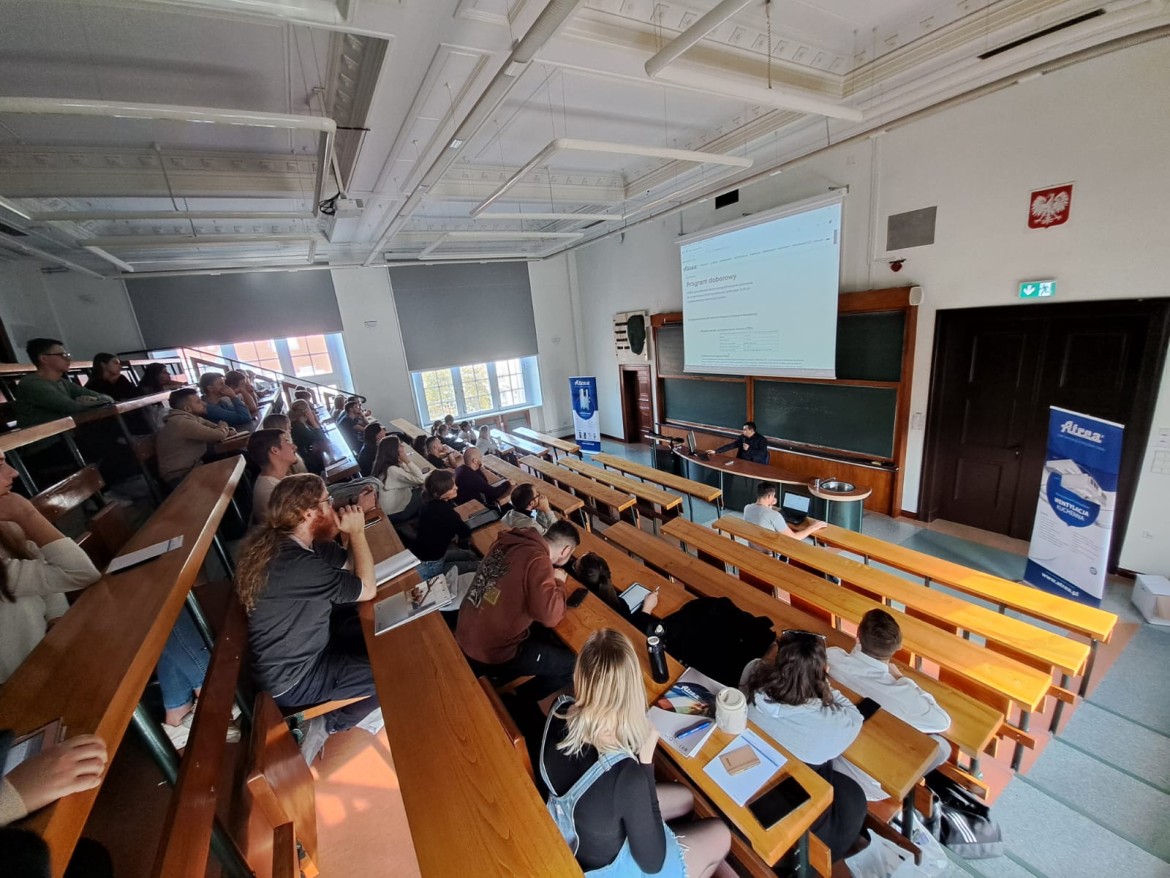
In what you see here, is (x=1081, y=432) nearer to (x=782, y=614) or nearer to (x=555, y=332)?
(x=782, y=614)

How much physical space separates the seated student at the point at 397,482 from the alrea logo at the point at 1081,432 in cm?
529

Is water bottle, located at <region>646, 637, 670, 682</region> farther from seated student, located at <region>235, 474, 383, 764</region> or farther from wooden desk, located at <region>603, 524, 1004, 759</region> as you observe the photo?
seated student, located at <region>235, 474, 383, 764</region>

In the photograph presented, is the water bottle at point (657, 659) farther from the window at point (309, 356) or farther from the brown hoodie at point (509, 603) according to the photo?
the window at point (309, 356)

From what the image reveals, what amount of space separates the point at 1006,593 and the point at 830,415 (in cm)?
333

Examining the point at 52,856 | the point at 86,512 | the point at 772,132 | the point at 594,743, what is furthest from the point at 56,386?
the point at 772,132

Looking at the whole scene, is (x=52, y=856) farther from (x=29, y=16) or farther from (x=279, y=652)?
(x=29, y=16)

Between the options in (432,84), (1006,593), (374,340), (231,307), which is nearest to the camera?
(1006,593)

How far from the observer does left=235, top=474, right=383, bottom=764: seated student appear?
1732 millimetres

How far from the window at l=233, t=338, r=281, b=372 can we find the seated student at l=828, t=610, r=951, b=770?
9.48 metres

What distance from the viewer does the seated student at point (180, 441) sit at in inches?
122

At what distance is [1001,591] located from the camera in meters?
2.59

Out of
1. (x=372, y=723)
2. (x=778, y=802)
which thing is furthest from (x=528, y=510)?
(x=778, y=802)

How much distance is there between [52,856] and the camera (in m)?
0.63

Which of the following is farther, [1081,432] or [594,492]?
[594,492]
